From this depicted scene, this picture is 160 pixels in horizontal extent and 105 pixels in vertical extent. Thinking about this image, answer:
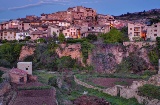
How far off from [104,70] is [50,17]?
31.4 metres

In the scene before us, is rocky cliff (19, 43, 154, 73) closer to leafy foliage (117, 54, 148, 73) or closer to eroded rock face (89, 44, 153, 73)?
eroded rock face (89, 44, 153, 73)

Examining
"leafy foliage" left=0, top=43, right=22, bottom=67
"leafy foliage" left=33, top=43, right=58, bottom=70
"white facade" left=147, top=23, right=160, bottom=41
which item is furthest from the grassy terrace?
"white facade" left=147, top=23, right=160, bottom=41

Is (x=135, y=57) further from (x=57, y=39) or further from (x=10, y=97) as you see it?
(x=10, y=97)

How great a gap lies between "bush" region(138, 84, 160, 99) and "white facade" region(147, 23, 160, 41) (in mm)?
25113

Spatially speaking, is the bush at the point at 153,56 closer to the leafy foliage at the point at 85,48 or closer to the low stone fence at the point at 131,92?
the leafy foliage at the point at 85,48

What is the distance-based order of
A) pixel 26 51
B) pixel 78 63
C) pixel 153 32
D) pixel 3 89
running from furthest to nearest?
1. pixel 153 32
2. pixel 26 51
3. pixel 78 63
4. pixel 3 89

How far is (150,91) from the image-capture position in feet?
83.5

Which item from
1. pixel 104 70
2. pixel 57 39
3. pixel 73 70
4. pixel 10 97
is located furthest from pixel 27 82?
pixel 57 39

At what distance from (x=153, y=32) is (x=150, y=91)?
2726 cm

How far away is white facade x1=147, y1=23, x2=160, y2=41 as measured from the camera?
50656mm

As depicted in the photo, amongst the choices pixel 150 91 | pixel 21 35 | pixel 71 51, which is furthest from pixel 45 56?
pixel 150 91

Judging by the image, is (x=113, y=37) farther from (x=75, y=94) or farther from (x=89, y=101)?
(x=89, y=101)

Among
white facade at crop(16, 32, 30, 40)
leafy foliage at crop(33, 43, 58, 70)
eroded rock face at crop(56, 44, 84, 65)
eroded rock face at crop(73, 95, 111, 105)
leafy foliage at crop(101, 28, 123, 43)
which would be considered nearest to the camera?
eroded rock face at crop(73, 95, 111, 105)

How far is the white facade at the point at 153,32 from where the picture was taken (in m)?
50.7
